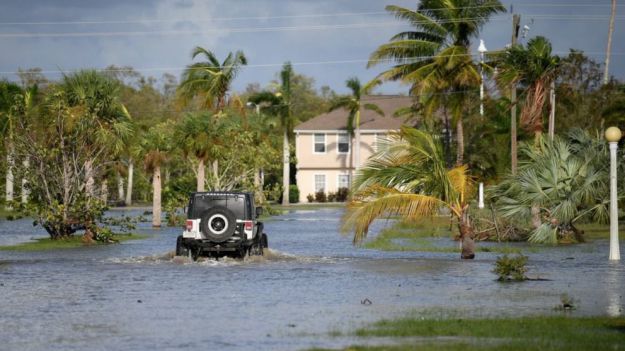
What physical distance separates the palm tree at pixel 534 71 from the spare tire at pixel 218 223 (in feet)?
54.7

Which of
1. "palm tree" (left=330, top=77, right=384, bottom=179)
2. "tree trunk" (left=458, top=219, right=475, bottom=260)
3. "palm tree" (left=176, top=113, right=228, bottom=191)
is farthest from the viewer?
"palm tree" (left=330, top=77, right=384, bottom=179)

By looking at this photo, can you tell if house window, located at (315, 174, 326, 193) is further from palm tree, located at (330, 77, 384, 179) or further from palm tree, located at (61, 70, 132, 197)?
palm tree, located at (61, 70, 132, 197)

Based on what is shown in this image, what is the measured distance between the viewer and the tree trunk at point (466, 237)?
3203 cm

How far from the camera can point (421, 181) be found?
31359 millimetres

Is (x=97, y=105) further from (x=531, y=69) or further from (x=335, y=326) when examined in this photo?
(x=335, y=326)

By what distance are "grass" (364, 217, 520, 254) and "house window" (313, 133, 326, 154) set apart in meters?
39.9

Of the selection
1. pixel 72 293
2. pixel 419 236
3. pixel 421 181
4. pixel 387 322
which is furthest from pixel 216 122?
pixel 387 322

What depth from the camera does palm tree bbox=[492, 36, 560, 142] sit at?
43406 mm

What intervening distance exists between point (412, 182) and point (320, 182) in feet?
216

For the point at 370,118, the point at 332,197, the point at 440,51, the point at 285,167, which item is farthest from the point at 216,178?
the point at 332,197

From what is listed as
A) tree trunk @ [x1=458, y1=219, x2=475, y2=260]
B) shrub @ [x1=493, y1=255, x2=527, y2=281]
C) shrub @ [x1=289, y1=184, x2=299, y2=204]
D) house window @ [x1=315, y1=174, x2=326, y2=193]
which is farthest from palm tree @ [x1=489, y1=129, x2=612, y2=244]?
house window @ [x1=315, y1=174, x2=326, y2=193]

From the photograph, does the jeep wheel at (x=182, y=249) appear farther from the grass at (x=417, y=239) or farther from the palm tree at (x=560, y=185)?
the palm tree at (x=560, y=185)

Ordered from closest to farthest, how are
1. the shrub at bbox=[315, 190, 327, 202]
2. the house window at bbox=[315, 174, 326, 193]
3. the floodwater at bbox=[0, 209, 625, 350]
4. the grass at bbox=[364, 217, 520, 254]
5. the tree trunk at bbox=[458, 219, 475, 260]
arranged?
the floodwater at bbox=[0, 209, 625, 350], the tree trunk at bbox=[458, 219, 475, 260], the grass at bbox=[364, 217, 520, 254], the shrub at bbox=[315, 190, 327, 202], the house window at bbox=[315, 174, 326, 193]

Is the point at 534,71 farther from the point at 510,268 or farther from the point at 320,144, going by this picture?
the point at 320,144
